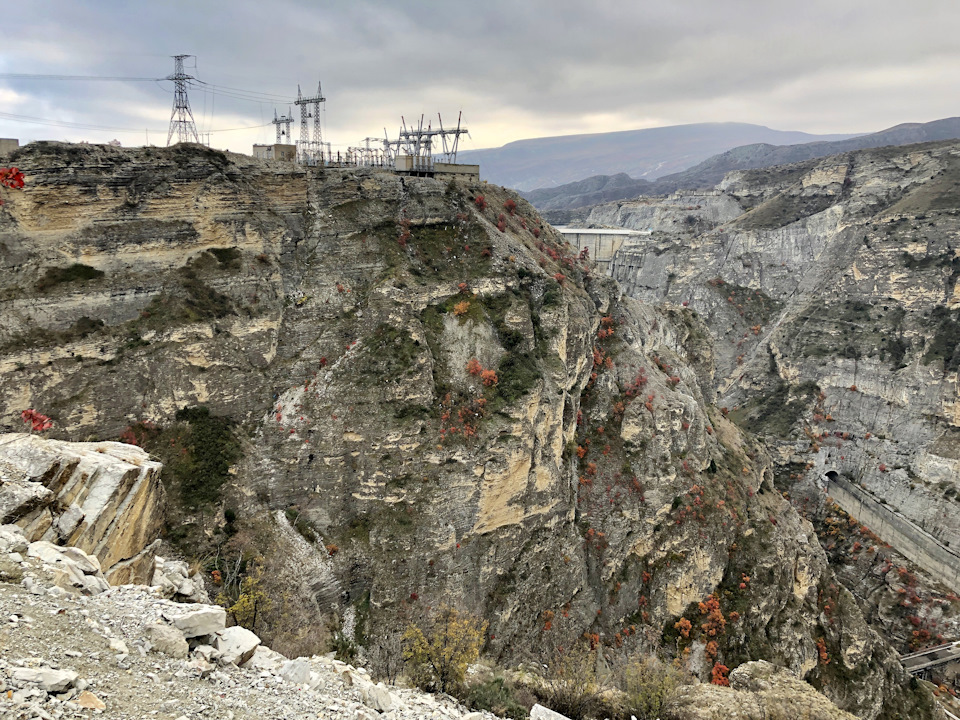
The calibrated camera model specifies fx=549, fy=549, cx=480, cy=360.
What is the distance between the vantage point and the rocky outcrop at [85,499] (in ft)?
45.8

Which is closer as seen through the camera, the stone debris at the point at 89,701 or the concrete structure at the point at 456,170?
the stone debris at the point at 89,701

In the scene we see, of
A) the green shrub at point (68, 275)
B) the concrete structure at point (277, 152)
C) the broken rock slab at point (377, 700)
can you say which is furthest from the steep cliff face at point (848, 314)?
the green shrub at point (68, 275)

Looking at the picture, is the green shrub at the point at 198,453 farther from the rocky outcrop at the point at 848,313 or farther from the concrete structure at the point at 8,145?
the rocky outcrop at the point at 848,313

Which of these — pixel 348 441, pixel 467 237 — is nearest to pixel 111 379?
pixel 348 441

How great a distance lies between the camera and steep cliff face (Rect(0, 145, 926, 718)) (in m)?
30.7

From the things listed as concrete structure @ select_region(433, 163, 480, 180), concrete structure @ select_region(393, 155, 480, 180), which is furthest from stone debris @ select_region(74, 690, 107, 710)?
concrete structure @ select_region(433, 163, 480, 180)

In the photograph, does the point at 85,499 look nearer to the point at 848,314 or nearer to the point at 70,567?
the point at 70,567

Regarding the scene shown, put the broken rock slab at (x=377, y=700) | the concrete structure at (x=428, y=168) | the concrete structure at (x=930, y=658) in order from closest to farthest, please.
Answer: the broken rock slab at (x=377, y=700) < the concrete structure at (x=428, y=168) < the concrete structure at (x=930, y=658)

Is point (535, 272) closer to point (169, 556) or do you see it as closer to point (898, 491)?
point (169, 556)

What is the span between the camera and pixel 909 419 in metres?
70.4

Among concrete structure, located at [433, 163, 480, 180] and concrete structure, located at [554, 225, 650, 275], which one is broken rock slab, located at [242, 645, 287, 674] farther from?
concrete structure, located at [554, 225, 650, 275]

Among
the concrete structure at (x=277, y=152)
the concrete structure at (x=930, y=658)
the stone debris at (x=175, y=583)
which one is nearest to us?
the stone debris at (x=175, y=583)

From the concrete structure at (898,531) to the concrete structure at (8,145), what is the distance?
284 ft

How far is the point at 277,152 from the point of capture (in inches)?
1656
